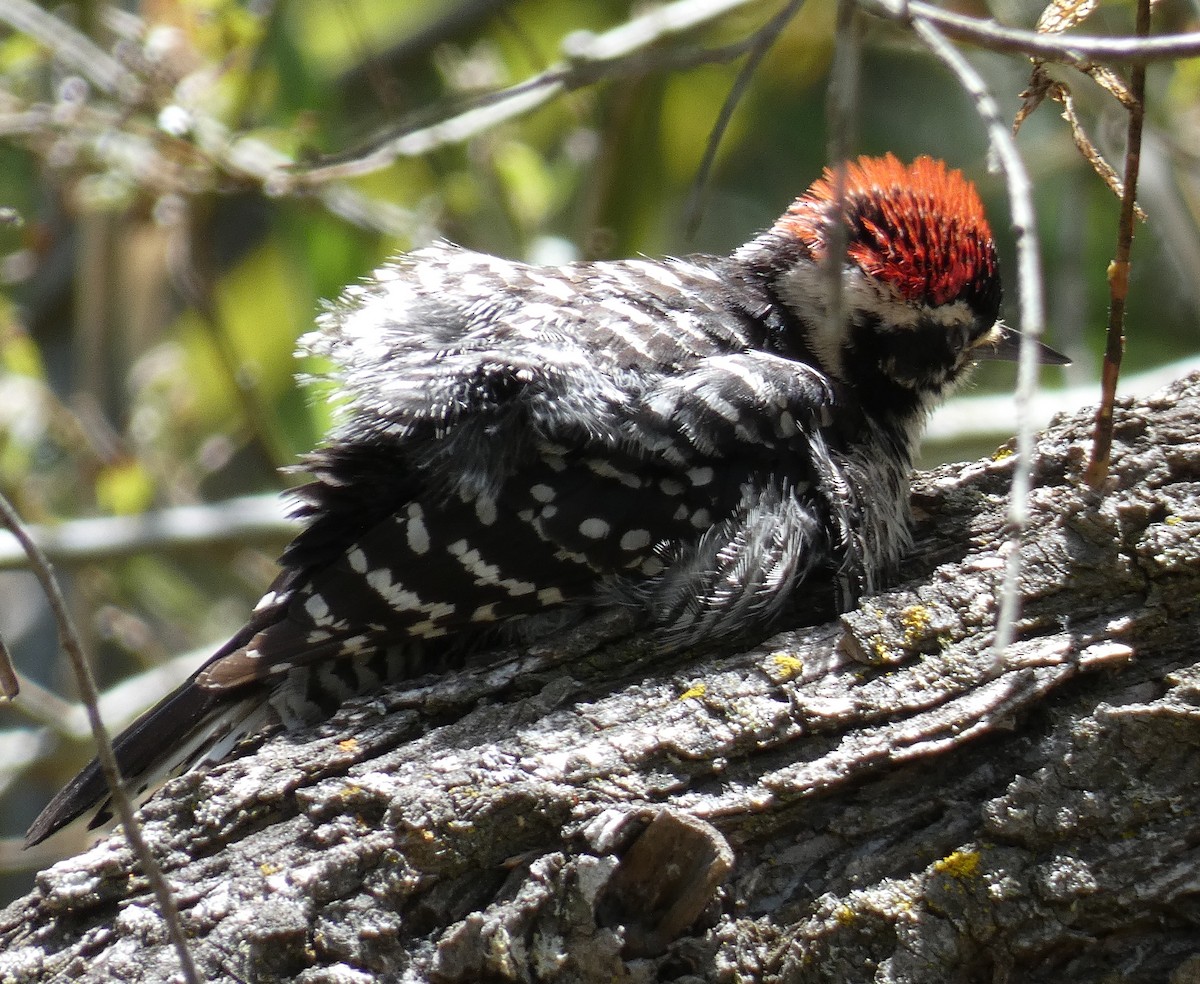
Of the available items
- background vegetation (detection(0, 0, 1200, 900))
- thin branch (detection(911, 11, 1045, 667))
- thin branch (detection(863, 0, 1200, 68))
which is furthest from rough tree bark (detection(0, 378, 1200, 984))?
background vegetation (detection(0, 0, 1200, 900))

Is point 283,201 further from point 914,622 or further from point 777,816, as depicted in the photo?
point 777,816

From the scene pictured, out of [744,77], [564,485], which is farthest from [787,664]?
[744,77]

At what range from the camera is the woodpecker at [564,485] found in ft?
9.10

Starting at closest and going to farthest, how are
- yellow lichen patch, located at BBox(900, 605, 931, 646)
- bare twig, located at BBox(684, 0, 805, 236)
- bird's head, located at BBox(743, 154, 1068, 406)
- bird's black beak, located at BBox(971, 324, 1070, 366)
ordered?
bare twig, located at BBox(684, 0, 805, 236) → yellow lichen patch, located at BBox(900, 605, 931, 646) → bird's head, located at BBox(743, 154, 1068, 406) → bird's black beak, located at BBox(971, 324, 1070, 366)

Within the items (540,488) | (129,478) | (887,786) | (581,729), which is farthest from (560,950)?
(129,478)

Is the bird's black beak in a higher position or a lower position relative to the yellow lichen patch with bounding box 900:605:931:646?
higher

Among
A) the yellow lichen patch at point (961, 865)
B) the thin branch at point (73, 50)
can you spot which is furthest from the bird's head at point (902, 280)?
the thin branch at point (73, 50)

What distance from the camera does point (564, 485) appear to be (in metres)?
2.83

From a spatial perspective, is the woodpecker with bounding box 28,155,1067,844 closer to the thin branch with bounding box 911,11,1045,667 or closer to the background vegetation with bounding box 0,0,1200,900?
the background vegetation with bounding box 0,0,1200,900

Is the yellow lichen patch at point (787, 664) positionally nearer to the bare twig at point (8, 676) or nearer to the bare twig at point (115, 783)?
the bare twig at point (115, 783)

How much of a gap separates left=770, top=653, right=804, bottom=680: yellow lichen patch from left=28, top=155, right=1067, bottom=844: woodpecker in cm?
25

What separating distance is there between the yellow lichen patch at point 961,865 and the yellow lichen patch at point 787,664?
44 cm

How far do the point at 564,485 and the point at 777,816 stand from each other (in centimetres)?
91

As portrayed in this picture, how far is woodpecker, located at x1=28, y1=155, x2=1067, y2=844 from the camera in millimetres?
2773
